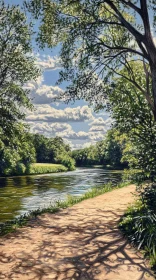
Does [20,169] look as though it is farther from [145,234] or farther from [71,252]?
[145,234]

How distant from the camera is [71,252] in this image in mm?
7660

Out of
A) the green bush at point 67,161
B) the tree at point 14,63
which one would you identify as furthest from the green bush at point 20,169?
the tree at point 14,63

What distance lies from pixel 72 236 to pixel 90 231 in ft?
2.59

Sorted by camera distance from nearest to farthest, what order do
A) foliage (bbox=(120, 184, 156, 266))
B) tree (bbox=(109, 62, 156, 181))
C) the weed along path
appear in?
the weed along path, foliage (bbox=(120, 184, 156, 266)), tree (bbox=(109, 62, 156, 181))

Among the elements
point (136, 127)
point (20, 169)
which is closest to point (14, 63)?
point (136, 127)

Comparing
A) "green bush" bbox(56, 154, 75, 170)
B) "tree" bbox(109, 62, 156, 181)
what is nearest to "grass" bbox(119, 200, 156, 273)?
"tree" bbox(109, 62, 156, 181)

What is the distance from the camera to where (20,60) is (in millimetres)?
16719

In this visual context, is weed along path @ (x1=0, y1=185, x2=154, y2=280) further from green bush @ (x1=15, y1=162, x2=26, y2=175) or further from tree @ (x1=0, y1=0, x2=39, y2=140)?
green bush @ (x1=15, y1=162, x2=26, y2=175)

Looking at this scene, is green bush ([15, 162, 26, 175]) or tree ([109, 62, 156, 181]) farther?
green bush ([15, 162, 26, 175])

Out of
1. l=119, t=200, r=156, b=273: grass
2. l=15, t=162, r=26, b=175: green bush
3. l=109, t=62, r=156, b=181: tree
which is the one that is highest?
l=109, t=62, r=156, b=181: tree

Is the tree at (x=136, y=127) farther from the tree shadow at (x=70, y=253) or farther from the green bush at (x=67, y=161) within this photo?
the green bush at (x=67, y=161)

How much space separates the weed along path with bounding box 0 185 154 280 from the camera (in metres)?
6.27

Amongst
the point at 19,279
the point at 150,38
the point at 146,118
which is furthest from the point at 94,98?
the point at 19,279

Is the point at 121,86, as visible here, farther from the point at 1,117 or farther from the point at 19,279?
the point at 19,279
